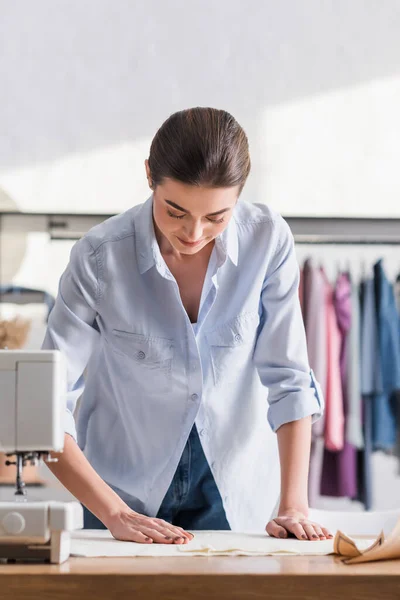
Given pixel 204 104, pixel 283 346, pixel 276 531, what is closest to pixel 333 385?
pixel 204 104

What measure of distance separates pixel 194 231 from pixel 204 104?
8.41ft

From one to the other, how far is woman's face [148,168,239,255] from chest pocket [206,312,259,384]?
0.24m

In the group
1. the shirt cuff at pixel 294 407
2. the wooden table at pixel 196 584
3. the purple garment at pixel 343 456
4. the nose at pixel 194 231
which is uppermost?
the nose at pixel 194 231

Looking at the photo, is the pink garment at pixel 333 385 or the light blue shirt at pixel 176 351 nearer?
the light blue shirt at pixel 176 351

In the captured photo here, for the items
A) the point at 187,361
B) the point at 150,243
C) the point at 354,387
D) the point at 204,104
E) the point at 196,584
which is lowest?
the point at 354,387

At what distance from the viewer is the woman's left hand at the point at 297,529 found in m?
1.55

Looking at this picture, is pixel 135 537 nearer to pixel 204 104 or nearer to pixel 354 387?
pixel 354 387

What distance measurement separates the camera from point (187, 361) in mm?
1808

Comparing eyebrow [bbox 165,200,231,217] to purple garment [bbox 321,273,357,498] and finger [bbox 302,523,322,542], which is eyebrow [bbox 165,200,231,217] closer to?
finger [bbox 302,523,322,542]

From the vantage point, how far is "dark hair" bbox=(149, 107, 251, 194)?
5.15 feet

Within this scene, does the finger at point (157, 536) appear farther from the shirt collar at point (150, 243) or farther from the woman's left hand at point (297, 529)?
the shirt collar at point (150, 243)

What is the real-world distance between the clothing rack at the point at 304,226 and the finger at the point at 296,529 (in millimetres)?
2440

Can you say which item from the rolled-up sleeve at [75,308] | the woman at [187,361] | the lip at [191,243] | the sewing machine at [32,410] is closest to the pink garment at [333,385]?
the woman at [187,361]

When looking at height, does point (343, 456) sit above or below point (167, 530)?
below
